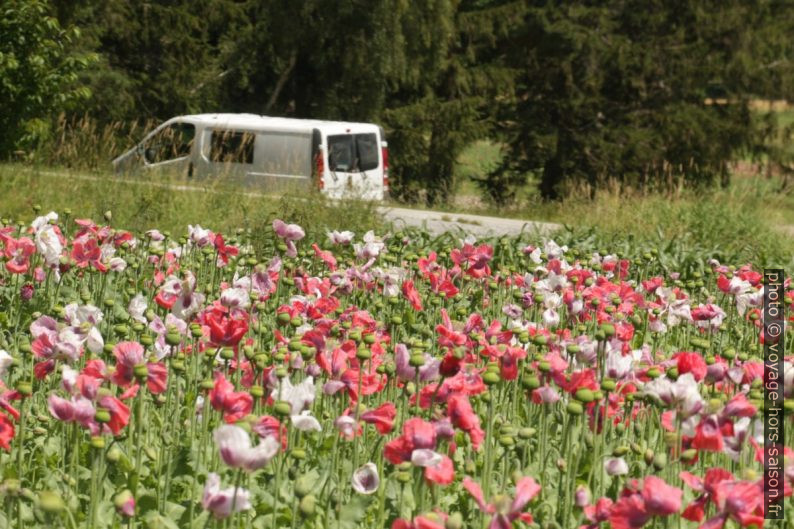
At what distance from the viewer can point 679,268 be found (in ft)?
31.2

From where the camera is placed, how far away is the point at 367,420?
2.98m

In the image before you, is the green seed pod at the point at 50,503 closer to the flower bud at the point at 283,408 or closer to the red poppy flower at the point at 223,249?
the flower bud at the point at 283,408

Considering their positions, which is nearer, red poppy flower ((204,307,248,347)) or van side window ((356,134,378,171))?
red poppy flower ((204,307,248,347))

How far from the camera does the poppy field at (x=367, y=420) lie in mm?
2717

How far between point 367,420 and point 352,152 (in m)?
18.7

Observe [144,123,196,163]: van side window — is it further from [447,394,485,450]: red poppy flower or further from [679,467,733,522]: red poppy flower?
[679,467,733,522]: red poppy flower

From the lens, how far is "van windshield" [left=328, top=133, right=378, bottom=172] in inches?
836

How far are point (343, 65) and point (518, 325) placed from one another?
24008mm

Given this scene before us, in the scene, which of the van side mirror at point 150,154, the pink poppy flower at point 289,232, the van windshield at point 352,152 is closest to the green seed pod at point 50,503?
the pink poppy flower at point 289,232

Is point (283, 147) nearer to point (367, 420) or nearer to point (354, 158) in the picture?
point (354, 158)

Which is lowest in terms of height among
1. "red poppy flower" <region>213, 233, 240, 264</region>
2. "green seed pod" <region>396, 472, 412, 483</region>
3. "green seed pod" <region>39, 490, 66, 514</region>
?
"green seed pod" <region>396, 472, 412, 483</region>

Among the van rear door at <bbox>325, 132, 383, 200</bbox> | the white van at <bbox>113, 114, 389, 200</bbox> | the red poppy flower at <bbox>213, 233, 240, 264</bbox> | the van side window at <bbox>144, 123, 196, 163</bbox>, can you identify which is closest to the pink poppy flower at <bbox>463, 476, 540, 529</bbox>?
the red poppy flower at <bbox>213, 233, 240, 264</bbox>

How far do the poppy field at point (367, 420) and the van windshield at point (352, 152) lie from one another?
50.5 feet

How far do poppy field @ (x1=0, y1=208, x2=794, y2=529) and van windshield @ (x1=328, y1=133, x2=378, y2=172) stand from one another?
1539cm
